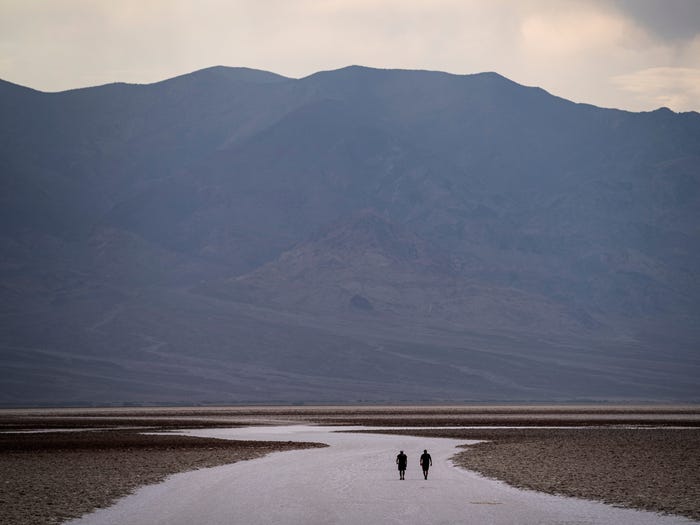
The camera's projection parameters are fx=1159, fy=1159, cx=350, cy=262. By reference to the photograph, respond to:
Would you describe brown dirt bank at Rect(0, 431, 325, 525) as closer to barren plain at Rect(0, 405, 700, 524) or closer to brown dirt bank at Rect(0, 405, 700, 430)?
barren plain at Rect(0, 405, 700, 524)

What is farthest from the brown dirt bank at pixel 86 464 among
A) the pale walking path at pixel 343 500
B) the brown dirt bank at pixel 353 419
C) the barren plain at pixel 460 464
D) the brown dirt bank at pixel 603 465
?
the brown dirt bank at pixel 353 419

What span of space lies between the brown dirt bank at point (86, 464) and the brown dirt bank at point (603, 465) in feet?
38.0

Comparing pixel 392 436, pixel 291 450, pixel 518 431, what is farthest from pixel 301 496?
pixel 518 431

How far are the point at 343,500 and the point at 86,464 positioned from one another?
Result: 57.6ft

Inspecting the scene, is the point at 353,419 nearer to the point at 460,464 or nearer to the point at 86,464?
the point at 460,464

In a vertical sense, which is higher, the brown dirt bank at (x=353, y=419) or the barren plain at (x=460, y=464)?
the brown dirt bank at (x=353, y=419)

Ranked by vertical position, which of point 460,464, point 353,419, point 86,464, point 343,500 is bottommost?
point 343,500

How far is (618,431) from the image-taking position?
77.9 metres

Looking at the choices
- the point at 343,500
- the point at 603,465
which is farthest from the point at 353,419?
the point at 343,500

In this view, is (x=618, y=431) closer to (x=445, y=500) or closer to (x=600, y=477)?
(x=600, y=477)

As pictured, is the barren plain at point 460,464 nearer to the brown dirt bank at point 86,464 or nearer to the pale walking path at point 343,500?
the brown dirt bank at point 86,464

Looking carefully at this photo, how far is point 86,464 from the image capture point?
47.2 m

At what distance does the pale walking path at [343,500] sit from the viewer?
29.0m

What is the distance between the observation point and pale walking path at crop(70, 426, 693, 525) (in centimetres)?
2898
